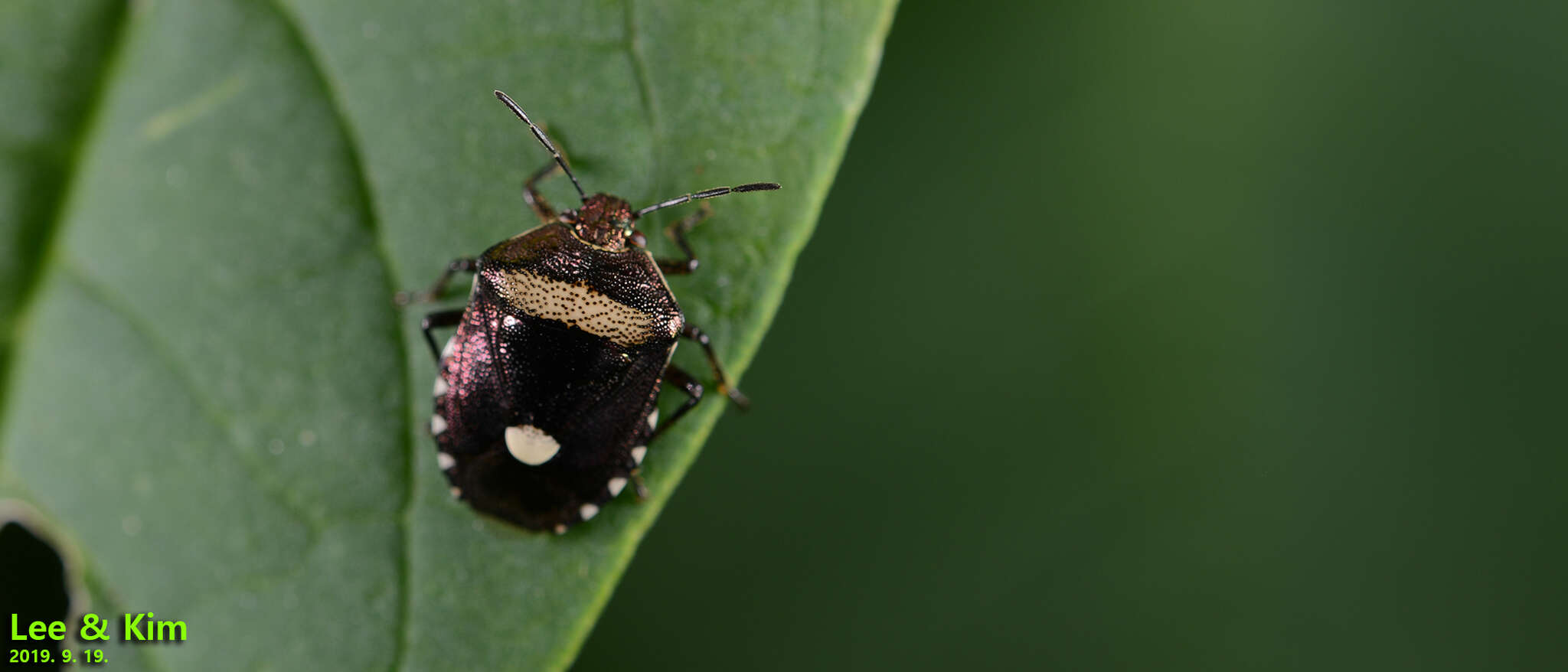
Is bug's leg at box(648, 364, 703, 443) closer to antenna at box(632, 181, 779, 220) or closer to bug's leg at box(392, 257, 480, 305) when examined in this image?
antenna at box(632, 181, 779, 220)

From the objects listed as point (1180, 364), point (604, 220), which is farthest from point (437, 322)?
point (1180, 364)

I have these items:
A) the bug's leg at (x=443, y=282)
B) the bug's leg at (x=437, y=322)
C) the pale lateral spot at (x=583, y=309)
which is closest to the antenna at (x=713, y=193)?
the pale lateral spot at (x=583, y=309)

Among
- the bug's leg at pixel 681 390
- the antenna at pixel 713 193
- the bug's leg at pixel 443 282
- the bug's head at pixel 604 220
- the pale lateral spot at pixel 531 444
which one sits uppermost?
the antenna at pixel 713 193

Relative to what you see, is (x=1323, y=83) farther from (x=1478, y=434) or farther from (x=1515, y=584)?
(x=1515, y=584)

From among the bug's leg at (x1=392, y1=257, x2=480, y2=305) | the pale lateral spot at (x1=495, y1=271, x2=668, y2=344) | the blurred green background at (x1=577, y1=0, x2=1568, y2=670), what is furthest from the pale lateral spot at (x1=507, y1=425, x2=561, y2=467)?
the blurred green background at (x1=577, y1=0, x2=1568, y2=670)

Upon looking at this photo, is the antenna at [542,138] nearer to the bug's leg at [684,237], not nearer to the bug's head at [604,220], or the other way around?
the bug's head at [604,220]

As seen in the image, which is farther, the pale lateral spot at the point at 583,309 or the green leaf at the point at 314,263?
the pale lateral spot at the point at 583,309

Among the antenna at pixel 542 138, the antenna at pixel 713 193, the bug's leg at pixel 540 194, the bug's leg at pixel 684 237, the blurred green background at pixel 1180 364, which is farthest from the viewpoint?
the blurred green background at pixel 1180 364

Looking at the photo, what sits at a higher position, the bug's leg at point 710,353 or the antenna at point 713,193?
the antenna at point 713,193

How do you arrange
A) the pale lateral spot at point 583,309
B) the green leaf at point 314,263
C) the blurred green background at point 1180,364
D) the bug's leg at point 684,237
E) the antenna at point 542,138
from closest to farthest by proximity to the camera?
the green leaf at point 314,263 < the antenna at point 542,138 < the bug's leg at point 684,237 < the pale lateral spot at point 583,309 < the blurred green background at point 1180,364
